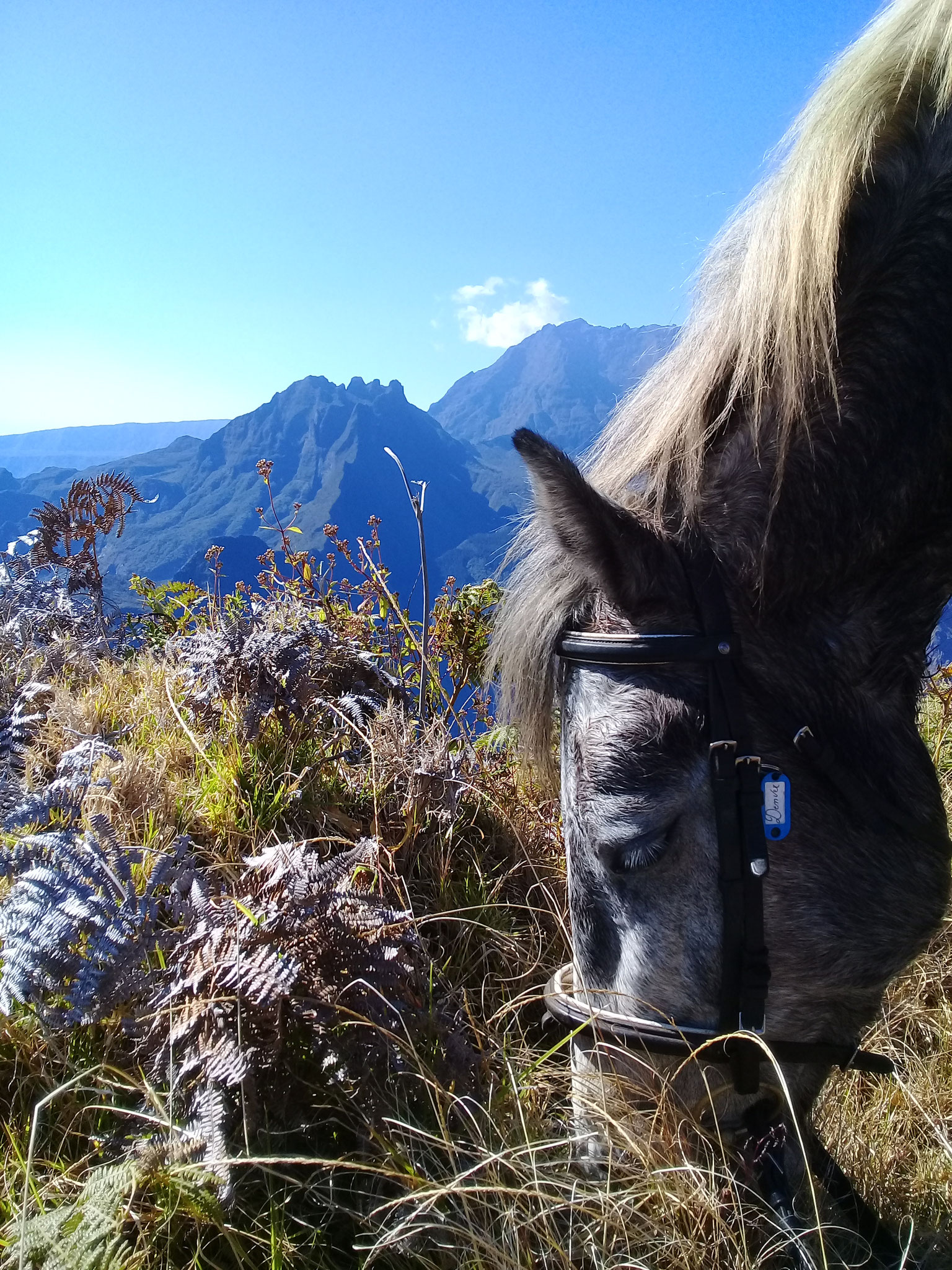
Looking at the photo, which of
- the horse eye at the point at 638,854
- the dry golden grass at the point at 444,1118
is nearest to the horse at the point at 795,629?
the horse eye at the point at 638,854

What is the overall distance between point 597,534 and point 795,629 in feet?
1.59

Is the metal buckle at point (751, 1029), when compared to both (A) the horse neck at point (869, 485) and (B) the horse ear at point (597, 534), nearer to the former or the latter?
(A) the horse neck at point (869, 485)

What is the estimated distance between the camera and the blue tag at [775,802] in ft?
4.86

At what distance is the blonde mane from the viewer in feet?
5.13

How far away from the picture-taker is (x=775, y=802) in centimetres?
149

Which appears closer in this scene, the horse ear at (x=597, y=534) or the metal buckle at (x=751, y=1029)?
the horse ear at (x=597, y=534)

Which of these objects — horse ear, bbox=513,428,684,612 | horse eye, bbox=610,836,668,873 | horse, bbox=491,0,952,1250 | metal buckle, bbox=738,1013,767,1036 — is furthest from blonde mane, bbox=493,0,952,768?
metal buckle, bbox=738,1013,767,1036

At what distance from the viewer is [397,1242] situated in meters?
1.34

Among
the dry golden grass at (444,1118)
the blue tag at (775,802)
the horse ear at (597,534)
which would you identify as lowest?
the dry golden grass at (444,1118)

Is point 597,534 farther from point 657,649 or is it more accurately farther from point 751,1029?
point 751,1029

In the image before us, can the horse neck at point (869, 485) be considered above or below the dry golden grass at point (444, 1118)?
above

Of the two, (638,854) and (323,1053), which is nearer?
(638,854)

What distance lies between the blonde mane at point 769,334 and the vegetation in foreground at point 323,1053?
2.44ft

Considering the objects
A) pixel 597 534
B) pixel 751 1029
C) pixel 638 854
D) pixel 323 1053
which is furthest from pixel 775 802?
pixel 323 1053
